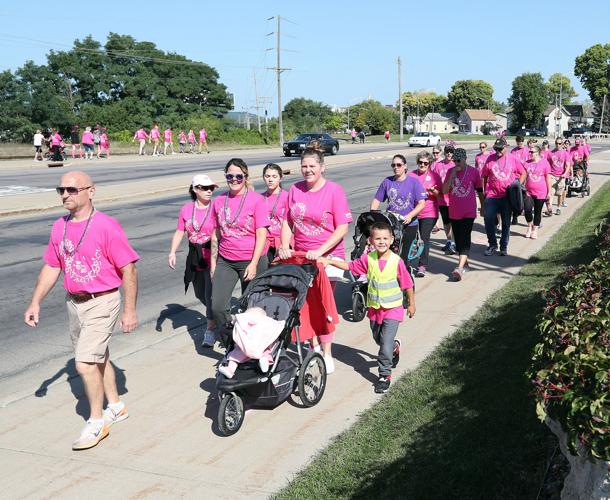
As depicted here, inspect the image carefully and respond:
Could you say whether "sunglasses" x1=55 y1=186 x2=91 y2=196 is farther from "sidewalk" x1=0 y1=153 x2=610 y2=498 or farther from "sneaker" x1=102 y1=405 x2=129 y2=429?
"sidewalk" x1=0 y1=153 x2=610 y2=498

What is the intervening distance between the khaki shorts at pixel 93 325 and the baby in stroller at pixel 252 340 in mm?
914

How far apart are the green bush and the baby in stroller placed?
2.22m

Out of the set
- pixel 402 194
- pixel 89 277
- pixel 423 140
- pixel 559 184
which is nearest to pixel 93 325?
pixel 89 277

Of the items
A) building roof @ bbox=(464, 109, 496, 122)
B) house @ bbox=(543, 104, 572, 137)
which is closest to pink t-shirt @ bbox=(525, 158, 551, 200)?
house @ bbox=(543, 104, 572, 137)

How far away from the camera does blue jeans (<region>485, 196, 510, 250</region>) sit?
12.3 m

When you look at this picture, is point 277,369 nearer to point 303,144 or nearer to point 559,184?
point 559,184

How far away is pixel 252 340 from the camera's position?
550 cm

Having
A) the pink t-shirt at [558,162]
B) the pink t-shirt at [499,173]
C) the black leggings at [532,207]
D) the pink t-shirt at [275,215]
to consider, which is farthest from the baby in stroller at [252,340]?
the pink t-shirt at [558,162]

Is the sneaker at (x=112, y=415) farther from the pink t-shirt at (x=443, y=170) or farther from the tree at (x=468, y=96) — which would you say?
the tree at (x=468, y=96)

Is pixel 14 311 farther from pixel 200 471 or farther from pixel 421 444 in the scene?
pixel 421 444

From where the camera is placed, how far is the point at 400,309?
6359 millimetres

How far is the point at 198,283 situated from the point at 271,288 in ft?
7.16

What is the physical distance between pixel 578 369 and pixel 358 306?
556 centimetres

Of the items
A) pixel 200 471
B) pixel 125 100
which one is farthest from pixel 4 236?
pixel 125 100
